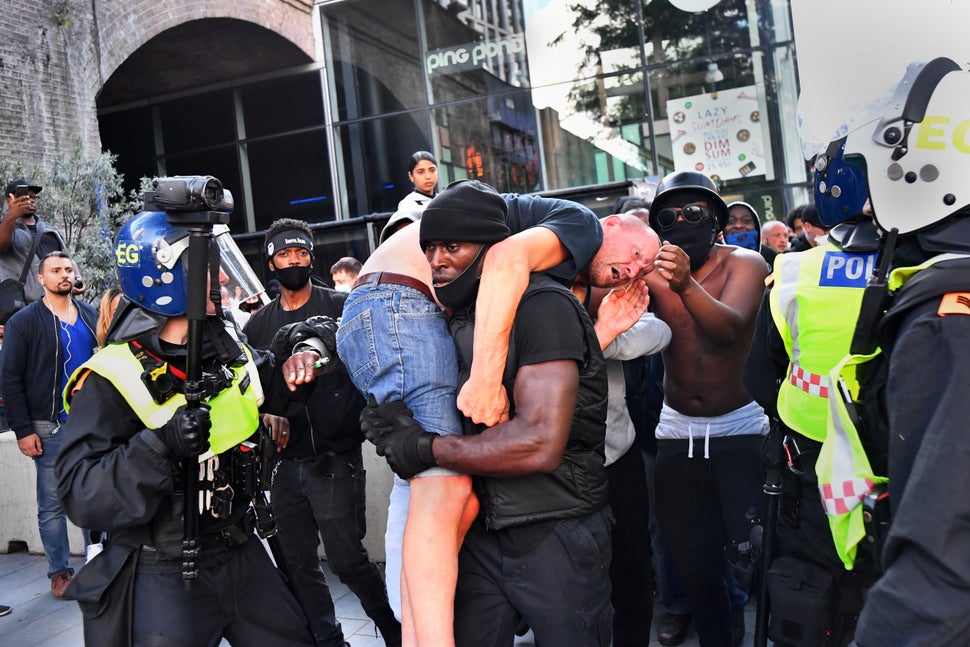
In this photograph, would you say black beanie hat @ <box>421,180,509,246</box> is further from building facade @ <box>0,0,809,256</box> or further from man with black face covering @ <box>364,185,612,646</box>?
building facade @ <box>0,0,809,256</box>

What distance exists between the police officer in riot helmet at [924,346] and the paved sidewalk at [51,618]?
2.83 meters

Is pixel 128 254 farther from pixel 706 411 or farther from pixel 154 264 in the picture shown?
pixel 706 411

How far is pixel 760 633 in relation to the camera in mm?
2992

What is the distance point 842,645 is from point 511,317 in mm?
1450

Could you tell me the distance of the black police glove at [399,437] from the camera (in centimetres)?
245

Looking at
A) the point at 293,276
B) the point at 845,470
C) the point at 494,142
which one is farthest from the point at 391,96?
the point at 845,470

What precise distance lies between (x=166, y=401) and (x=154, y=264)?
0.44 metres

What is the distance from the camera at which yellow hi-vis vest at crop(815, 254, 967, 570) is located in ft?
6.57

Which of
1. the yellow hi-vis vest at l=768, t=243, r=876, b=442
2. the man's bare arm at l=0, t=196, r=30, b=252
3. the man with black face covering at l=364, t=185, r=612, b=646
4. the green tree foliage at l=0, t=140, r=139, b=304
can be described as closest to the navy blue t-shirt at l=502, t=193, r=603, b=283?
the man with black face covering at l=364, t=185, r=612, b=646

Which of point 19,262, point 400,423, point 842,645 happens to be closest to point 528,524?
point 400,423

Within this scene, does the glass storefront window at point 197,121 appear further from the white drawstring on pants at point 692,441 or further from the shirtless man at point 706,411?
the white drawstring on pants at point 692,441

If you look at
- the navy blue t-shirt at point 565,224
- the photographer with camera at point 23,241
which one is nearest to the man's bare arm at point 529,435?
the navy blue t-shirt at point 565,224

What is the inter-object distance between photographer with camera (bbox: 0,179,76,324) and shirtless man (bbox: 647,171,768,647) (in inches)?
234

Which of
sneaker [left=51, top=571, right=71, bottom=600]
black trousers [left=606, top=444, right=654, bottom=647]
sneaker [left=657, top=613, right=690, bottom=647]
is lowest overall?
sneaker [left=657, top=613, right=690, bottom=647]
